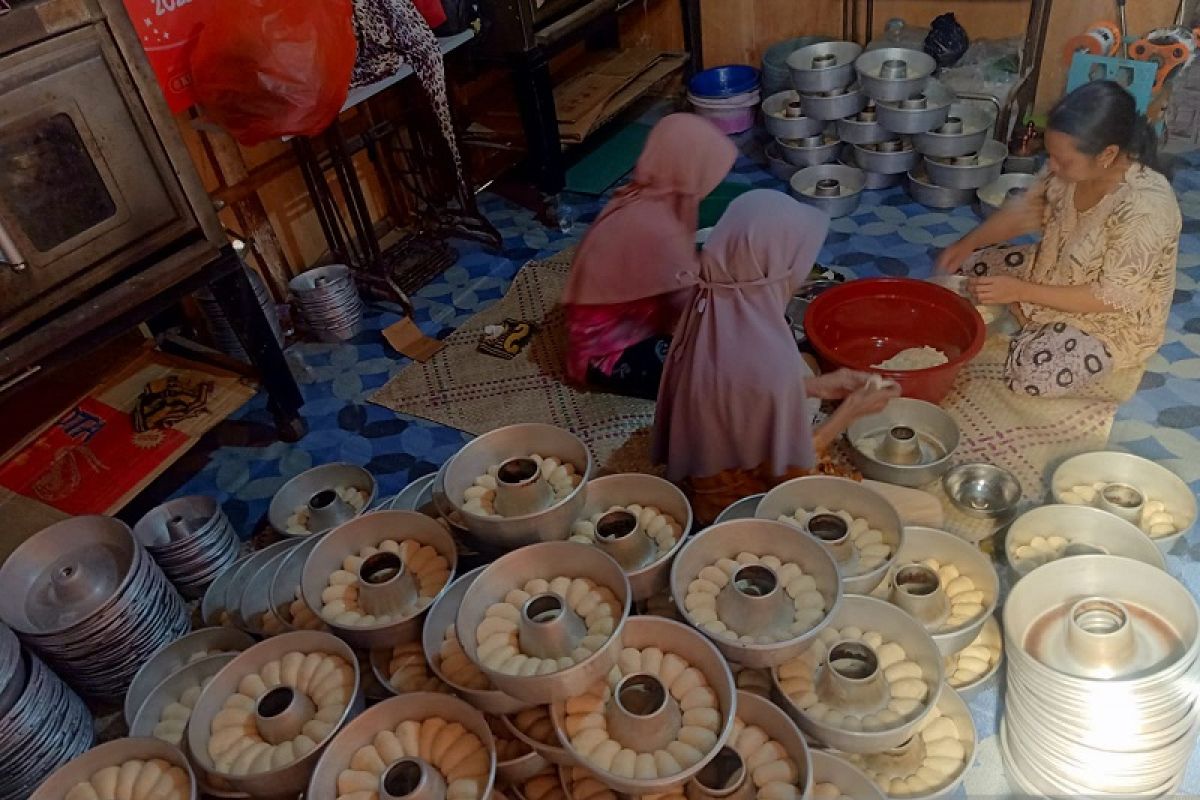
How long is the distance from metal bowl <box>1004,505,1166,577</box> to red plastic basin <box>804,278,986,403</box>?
905 mm

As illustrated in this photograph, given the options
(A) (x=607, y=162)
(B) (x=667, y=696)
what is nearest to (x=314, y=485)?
(B) (x=667, y=696)

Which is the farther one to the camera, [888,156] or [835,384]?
[888,156]

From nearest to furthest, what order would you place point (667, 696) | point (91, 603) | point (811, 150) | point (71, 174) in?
point (667, 696)
point (91, 603)
point (71, 174)
point (811, 150)

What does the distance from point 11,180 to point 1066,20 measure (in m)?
4.75

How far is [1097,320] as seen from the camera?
2.99 m

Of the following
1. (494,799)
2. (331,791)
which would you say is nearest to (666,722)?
(494,799)

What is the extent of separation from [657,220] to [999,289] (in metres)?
1.21

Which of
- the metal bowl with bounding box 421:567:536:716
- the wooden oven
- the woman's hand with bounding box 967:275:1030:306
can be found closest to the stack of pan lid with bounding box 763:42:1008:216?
the woman's hand with bounding box 967:275:1030:306

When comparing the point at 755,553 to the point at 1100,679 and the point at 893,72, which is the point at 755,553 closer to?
the point at 1100,679

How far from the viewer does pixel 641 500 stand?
2129 millimetres

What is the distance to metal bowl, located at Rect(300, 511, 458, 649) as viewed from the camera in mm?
1874

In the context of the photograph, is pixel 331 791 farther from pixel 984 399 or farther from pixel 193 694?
pixel 984 399

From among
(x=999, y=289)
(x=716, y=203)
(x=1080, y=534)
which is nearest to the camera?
(x=1080, y=534)

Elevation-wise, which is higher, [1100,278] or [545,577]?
[545,577]
